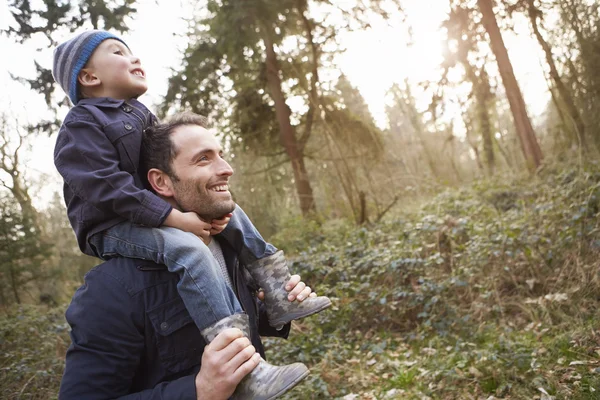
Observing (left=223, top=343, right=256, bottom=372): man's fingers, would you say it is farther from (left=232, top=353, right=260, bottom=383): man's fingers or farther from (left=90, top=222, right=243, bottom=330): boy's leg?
(left=90, top=222, right=243, bottom=330): boy's leg

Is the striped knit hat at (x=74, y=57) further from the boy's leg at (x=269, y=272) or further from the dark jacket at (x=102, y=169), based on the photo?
the boy's leg at (x=269, y=272)

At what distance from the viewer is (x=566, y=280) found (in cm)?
470

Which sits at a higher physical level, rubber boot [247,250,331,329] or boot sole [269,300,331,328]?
rubber boot [247,250,331,329]

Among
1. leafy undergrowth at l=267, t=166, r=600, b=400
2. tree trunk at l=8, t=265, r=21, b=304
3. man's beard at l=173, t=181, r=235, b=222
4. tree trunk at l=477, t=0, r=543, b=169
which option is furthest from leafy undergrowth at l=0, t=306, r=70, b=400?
tree trunk at l=477, t=0, r=543, b=169

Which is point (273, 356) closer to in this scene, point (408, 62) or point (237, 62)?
point (237, 62)

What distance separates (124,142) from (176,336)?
87 cm

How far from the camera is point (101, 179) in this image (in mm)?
1868

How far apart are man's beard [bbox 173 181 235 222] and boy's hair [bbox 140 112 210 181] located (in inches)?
2.2

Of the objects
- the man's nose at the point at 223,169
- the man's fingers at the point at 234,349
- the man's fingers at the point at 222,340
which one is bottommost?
the man's fingers at the point at 234,349

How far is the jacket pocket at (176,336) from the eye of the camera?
174cm

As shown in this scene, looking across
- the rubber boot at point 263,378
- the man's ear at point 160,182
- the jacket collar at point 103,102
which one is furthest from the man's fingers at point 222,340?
the jacket collar at point 103,102

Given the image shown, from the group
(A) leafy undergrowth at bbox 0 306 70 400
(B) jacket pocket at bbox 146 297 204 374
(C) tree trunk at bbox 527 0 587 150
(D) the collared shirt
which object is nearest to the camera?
(B) jacket pocket at bbox 146 297 204 374

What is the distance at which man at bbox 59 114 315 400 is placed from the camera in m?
1.59

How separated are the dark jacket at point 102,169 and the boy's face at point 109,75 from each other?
4.9 inches
